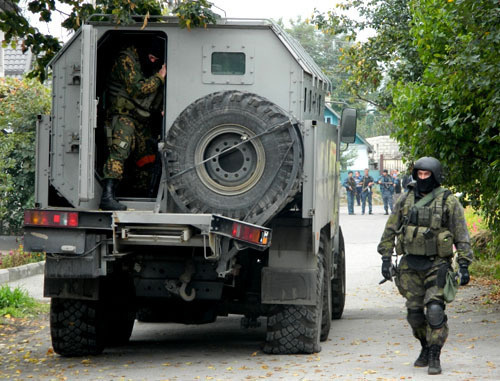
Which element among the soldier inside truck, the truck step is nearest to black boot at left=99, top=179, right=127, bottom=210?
the soldier inside truck

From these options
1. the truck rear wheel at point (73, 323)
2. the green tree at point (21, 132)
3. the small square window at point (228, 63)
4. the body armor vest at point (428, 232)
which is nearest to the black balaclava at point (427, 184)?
the body armor vest at point (428, 232)

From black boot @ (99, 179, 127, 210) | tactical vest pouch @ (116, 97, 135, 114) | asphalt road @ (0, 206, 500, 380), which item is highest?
tactical vest pouch @ (116, 97, 135, 114)

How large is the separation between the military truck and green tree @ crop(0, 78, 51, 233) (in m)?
10.9

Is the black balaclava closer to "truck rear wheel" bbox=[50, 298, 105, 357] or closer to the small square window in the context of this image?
the small square window

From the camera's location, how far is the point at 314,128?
868 cm

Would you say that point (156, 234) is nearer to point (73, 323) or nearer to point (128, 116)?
point (128, 116)

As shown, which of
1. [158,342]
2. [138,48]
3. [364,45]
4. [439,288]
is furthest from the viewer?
[364,45]

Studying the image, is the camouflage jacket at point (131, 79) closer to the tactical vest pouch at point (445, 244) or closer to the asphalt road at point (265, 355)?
the asphalt road at point (265, 355)

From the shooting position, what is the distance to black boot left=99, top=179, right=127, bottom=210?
896 cm

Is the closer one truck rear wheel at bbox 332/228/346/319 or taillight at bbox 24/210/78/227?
taillight at bbox 24/210/78/227

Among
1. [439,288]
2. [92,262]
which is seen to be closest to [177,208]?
[92,262]

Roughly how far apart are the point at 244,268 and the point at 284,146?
148 centimetres

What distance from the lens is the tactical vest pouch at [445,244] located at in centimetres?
843

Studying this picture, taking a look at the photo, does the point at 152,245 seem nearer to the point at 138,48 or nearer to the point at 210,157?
the point at 210,157
